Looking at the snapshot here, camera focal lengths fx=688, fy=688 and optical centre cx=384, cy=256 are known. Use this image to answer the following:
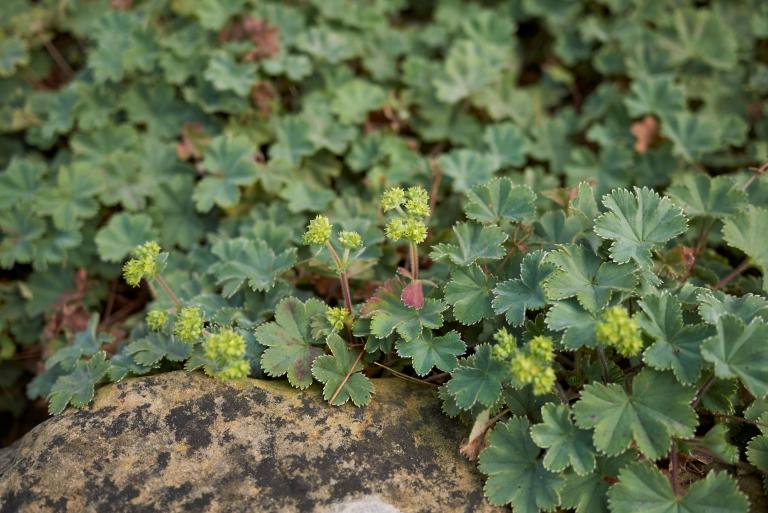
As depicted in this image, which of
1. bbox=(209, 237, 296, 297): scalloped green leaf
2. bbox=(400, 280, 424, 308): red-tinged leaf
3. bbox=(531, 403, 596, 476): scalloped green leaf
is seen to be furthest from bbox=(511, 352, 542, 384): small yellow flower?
bbox=(209, 237, 296, 297): scalloped green leaf

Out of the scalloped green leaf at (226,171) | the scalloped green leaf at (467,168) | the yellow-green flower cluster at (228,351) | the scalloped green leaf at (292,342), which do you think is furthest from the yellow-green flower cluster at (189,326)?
the scalloped green leaf at (467,168)

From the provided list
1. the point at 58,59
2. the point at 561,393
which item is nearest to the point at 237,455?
the point at 561,393

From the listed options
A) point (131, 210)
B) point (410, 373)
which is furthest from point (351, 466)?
point (131, 210)

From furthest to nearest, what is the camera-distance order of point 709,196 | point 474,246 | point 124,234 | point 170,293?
point 124,234
point 709,196
point 170,293
point 474,246

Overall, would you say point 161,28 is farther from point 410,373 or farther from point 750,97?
point 750,97

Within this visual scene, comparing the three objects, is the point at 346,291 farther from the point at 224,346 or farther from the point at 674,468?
the point at 674,468

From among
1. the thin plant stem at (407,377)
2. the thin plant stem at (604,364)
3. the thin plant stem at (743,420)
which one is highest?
the thin plant stem at (407,377)

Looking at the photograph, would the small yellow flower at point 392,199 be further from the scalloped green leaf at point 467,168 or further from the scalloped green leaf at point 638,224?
the scalloped green leaf at point 467,168
